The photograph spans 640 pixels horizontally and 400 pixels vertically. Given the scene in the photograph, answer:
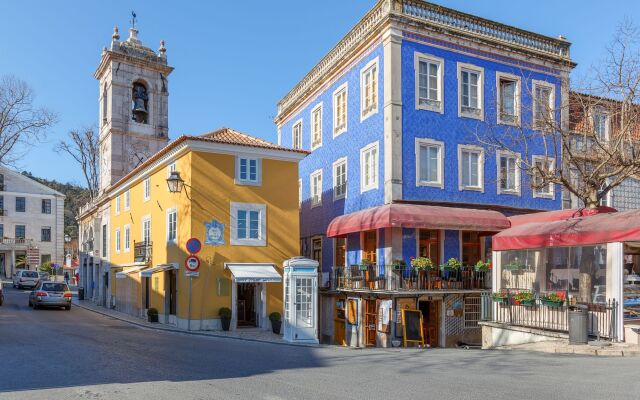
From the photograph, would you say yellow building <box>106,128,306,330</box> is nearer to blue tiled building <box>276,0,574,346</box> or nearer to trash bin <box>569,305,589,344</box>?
blue tiled building <box>276,0,574,346</box>

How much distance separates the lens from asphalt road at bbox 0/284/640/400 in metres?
9.08

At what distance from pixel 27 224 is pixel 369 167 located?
5088 centimetres

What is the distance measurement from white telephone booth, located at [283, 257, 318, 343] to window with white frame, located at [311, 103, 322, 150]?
38.4 ft

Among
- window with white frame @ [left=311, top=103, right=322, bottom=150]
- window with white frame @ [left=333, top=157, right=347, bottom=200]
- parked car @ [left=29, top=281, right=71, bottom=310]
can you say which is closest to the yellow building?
window with white frame @ [left=333, top=157, right=347, bottom=200]

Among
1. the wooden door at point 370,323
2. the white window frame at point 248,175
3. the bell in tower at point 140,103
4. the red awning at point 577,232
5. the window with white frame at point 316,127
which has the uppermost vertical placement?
the bell in tower at point 140,103

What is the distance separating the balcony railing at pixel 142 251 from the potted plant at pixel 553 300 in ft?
55.0

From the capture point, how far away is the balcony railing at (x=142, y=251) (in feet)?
85.5

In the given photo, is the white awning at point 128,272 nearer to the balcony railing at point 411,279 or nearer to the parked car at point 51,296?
the parked car at point 51,296

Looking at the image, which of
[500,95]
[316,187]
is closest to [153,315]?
[316,187]

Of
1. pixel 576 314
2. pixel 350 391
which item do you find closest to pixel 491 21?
pixel 576 314

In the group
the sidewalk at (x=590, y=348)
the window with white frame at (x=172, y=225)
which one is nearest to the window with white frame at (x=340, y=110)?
the window with white frame at (x=172, y=225)

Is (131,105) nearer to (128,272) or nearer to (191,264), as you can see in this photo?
(128,272)

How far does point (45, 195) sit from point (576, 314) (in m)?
61.2

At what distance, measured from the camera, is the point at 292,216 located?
23.6 meters
